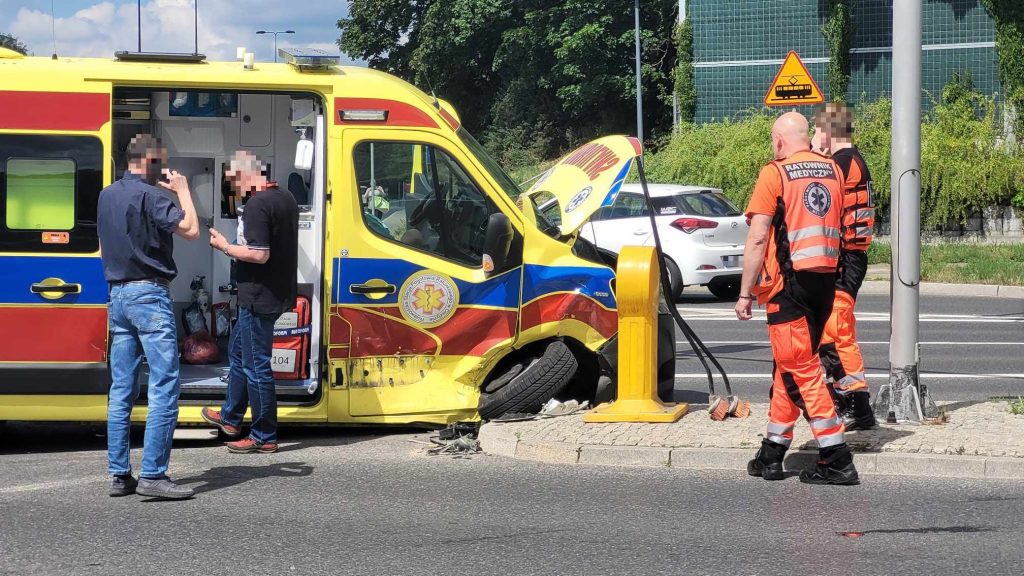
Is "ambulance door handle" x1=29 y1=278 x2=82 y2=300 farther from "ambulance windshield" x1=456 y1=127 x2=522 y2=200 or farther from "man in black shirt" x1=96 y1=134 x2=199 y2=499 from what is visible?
"ambulance windshield" x1=456 y1=127 x2=522 y2=200

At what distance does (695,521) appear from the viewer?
19.9 ft

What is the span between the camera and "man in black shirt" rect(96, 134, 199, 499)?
6.51 meters

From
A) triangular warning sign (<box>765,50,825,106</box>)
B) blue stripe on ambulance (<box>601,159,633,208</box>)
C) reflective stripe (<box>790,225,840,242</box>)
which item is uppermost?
triangular warning sign (<box>765,50,825,106</box>)

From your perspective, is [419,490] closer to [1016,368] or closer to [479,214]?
[479,214]

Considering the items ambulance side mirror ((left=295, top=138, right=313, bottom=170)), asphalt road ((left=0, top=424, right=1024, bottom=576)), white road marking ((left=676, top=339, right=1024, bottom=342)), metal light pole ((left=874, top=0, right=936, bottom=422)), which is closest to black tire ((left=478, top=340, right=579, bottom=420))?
asphalt road ((left=0, top=424, right=1024, bottom=576))

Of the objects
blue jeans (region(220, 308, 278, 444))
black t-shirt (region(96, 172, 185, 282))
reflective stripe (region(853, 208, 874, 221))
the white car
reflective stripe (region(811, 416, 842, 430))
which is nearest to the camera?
black t-shirt (region(96, 172, 185, 282))

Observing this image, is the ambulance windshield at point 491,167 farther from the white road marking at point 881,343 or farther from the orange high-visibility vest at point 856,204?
the white road marking at point 881,343

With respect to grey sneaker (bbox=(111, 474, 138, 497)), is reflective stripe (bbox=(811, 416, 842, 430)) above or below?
above

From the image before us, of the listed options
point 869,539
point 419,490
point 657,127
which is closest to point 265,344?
point 419,490

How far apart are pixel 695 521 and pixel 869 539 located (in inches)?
32.1

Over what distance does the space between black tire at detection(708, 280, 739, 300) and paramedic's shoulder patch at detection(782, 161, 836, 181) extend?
11.6 metres

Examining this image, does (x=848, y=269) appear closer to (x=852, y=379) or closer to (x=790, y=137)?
(x=852, y=379)

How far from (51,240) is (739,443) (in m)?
4.29

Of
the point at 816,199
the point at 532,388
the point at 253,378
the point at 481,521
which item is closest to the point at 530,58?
the point at 532,388
